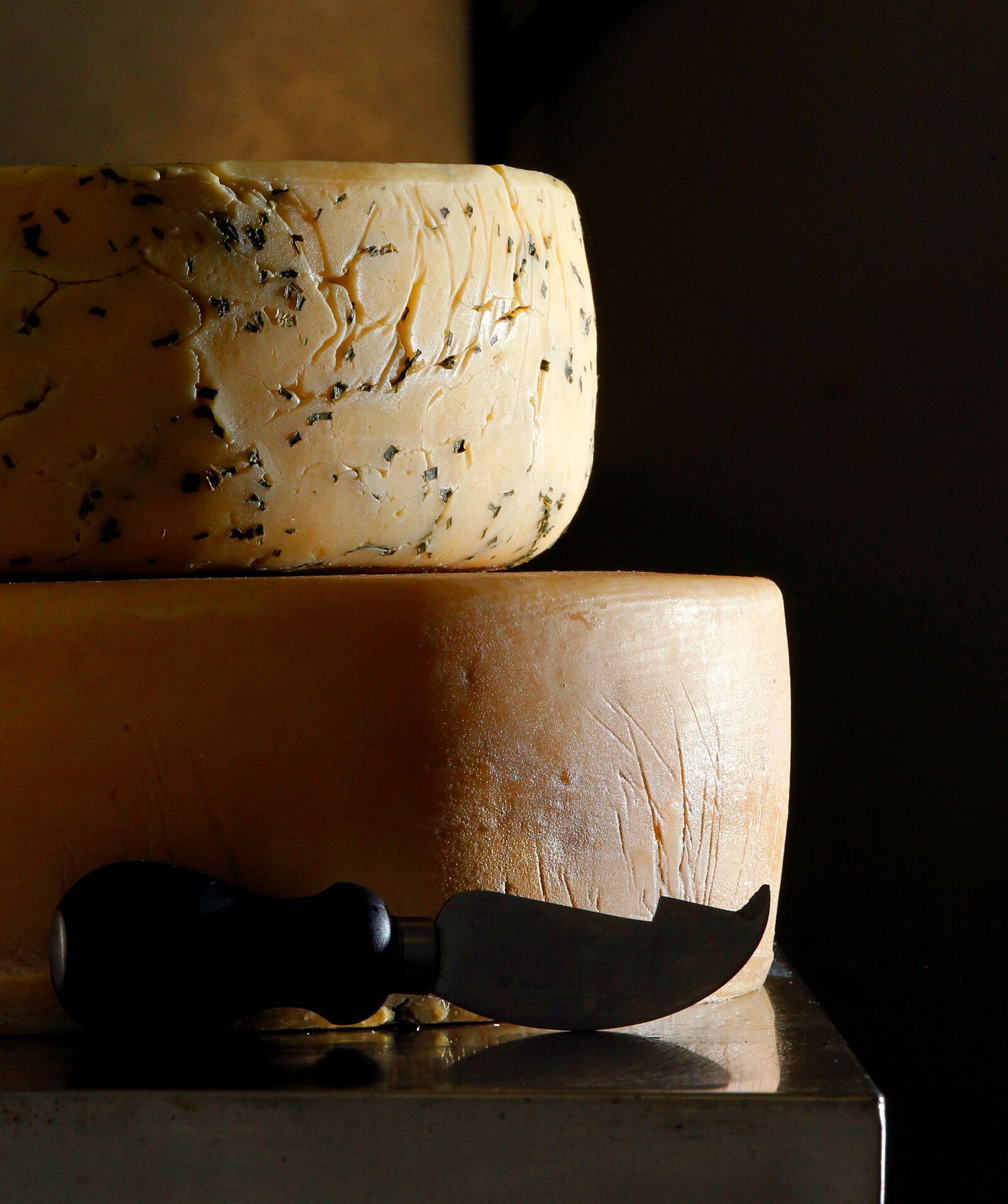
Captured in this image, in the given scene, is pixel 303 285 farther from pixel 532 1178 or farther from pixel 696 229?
pixel 696 229

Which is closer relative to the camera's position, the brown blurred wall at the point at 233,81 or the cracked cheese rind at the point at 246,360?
the cracked cheese rind at the point at 246,360

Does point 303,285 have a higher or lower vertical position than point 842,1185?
higher

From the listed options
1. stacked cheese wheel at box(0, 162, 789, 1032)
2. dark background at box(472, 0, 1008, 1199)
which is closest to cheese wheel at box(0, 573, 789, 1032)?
stacked cheese wheel at box(0, 162, 789, 1032)

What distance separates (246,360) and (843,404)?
751 mm

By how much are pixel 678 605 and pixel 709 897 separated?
0.54ft

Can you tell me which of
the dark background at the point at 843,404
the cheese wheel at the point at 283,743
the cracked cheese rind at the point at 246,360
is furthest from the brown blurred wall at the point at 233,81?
the cheese wheel at the point at 283,743

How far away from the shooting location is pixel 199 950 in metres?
0.55

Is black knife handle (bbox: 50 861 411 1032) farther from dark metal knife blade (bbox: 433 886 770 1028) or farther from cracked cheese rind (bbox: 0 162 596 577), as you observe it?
cracked cheese rind (bbox: 0 162 596 577)

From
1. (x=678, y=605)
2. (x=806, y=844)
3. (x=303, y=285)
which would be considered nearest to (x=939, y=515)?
(x=806, y=844)

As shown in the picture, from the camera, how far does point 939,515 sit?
1.18 meters

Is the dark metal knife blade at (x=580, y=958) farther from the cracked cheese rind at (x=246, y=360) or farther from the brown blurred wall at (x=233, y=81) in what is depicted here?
the brown blurred wall at (x=233, y=81)

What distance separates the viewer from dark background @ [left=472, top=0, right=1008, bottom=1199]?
1.17 meters

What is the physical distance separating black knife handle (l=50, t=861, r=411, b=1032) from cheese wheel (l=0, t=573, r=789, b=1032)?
0.14 ft

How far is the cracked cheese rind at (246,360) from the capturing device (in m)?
0.62
